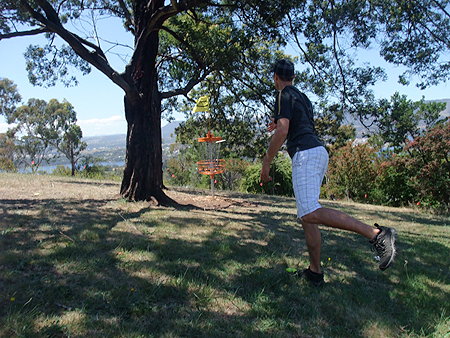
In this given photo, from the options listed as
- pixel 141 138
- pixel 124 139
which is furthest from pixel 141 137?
pixel 124 139

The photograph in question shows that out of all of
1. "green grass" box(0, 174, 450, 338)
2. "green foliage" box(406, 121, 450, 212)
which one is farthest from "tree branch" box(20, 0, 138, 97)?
"green foliage" box(406, 121, 450, 212)

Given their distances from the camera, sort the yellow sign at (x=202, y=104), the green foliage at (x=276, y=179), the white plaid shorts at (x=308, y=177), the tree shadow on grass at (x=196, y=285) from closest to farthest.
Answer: the tree shadow on grass at (x=196, y=285)
the white plaid shorts at (x=308, y=177)
the yellow sign at (x=202, y=104)
the green foliage at (x=276, y=179)

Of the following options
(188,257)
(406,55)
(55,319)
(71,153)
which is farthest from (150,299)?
(71,153)

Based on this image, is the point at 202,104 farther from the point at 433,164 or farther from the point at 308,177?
the point at 433,164

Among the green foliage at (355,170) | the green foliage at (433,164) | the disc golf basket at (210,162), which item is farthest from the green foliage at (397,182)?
the disc golf basket at (210,162)

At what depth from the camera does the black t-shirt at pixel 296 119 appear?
2713 mm

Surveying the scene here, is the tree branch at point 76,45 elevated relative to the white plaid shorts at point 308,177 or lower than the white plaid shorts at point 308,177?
elevated

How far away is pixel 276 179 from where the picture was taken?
20219mm

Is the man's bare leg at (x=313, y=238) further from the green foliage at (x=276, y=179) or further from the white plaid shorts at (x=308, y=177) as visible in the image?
the green foliage at (x=276, y=179)

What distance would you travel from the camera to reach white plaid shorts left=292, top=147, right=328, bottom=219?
262 cm

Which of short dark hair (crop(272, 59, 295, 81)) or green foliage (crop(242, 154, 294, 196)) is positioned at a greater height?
short dark hair (crop(272, 59, 295, 81))

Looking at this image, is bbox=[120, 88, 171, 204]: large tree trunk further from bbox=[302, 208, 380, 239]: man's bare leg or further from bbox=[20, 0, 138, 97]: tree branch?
bbox=[302, 208, 380, 239]: man's bare leg

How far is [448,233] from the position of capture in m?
5.88

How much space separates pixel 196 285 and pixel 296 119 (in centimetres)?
166
